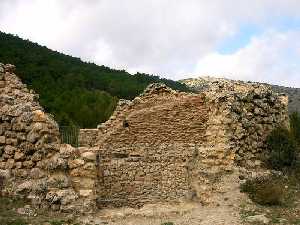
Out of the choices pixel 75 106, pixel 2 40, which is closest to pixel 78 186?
pixel 75 106

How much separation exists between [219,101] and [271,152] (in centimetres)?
191

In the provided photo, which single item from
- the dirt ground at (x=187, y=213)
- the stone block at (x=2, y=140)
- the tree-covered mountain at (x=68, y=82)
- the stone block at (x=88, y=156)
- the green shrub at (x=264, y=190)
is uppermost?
the tree-covered mountain at (x=68, y=82)

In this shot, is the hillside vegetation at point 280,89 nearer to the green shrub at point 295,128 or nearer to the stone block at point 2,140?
the green shrub at point 295,128

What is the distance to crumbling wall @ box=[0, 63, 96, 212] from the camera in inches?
416

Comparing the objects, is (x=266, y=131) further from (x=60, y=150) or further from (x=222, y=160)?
(x=60, y=150)

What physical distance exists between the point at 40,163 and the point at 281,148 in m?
6.42

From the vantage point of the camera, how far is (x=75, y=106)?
34812 millimetres

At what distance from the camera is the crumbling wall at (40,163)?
10.6 m

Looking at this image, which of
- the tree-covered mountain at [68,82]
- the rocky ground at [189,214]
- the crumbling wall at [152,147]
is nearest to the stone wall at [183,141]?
the crumbling wall at [152,147]

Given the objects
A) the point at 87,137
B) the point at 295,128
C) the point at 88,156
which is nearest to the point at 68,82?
the point at 295,128

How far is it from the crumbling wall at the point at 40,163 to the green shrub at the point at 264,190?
360 centimetres

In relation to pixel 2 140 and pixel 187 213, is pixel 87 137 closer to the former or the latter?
pixel 2 140

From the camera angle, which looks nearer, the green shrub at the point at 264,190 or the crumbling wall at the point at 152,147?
the green shrub at the point at 264,190

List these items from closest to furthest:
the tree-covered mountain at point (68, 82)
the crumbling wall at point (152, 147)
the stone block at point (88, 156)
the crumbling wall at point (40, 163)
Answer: the crumbling wall at point (40, 163)
the stone block at point (88, 156)
the crumbling wall at point (152, 147)
the tree-covered mountain at point (68, 82)
